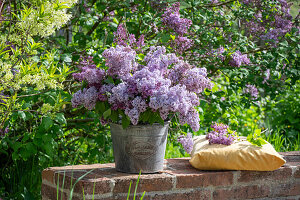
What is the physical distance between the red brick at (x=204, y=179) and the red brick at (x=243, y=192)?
2.0 inches

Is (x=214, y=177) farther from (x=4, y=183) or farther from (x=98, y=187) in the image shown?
(x=4, y=183)

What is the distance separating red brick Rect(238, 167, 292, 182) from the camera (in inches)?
89.2

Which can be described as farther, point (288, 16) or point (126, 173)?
point (288, 16)

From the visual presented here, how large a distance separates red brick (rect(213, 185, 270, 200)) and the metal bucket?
A: 1.33 feet

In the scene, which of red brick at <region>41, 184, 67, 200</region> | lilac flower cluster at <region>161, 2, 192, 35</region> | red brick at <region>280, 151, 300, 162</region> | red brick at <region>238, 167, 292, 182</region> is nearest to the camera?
red brick at <region>41, 184, 67, 200</region>

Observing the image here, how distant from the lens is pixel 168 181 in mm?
2027

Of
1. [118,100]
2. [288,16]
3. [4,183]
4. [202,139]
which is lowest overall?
[4,183]

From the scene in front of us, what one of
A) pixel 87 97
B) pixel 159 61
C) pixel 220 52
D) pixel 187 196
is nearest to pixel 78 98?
pixel 87 97

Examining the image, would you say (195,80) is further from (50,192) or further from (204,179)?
(50,192)

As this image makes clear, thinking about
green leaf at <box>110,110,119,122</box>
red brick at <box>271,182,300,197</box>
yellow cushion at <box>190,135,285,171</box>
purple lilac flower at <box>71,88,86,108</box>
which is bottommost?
red brick at <box>271,182,300,197</box>

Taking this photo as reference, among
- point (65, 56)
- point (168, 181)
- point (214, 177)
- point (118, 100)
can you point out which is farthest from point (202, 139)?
point (65, 56)

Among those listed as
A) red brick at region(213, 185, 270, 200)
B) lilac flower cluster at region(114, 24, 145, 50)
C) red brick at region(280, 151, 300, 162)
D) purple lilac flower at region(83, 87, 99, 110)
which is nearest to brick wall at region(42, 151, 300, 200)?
red brick at region(213, 185, 270, 200)

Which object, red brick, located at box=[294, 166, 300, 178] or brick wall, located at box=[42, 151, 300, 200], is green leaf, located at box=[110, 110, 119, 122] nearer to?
brick wall, located at box=[42, 151, 300, 200]

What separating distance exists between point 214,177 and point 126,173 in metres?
0.49
